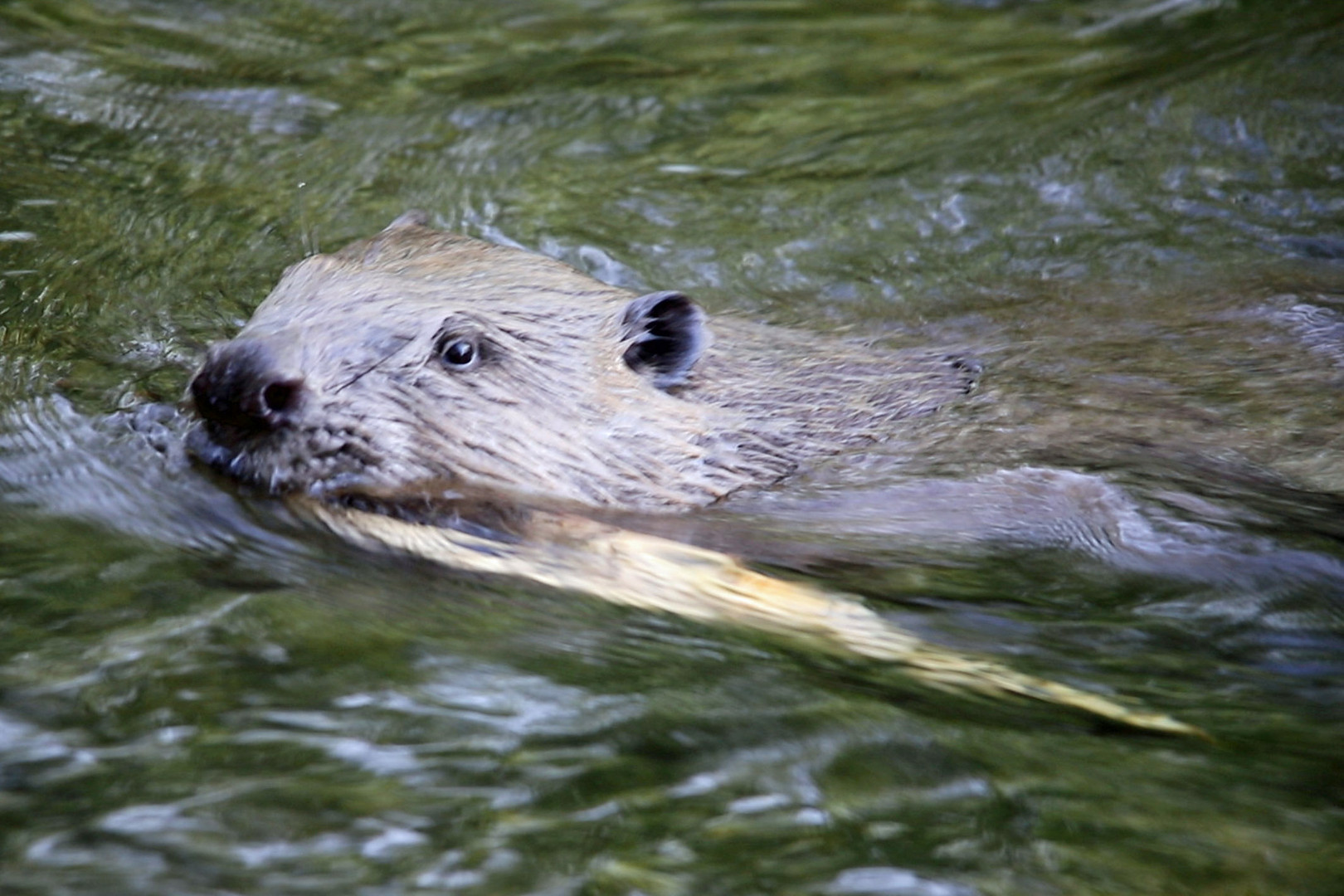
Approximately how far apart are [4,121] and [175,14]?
118 centimetres

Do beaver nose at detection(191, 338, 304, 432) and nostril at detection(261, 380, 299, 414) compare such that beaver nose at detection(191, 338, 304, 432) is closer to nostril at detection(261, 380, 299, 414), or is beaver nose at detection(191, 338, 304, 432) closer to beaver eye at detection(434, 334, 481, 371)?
nostril at detection(261, 380, 299, 414)

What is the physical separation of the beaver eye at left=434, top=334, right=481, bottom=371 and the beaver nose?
349 millimetres

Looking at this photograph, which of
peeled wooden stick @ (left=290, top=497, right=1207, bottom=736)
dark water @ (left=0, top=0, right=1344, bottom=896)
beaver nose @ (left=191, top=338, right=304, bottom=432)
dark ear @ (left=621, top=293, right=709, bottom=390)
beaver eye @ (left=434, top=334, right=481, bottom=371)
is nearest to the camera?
dark water @ (left=0, top=0, right=1344, bottom=896)

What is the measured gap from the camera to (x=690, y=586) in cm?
288

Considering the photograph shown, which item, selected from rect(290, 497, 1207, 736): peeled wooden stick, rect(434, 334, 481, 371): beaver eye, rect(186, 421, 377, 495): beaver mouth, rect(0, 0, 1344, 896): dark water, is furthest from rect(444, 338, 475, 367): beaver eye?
rect(0, 0, 1344, 896): dark water

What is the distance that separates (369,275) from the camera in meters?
3.46

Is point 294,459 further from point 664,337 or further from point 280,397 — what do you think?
point 664,337

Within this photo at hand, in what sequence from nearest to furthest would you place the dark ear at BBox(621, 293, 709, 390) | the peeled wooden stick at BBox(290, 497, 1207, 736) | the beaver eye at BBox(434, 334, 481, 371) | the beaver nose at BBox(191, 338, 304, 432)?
1. the peeled wooden stick at BBox(290, 497, 1207, 736)
2. the beaver nose at BBox(191, 338, 304, 432)
3. the beaver eye at BBox(434, 334, 481, 371)
4. the dark ear at BBox(621, 293, 709, 390)

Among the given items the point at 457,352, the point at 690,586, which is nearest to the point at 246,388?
the point at 457,352

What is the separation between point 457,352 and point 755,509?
2.36 ft

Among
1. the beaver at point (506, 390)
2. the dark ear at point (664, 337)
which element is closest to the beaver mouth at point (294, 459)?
the beaver at point (506, 390)

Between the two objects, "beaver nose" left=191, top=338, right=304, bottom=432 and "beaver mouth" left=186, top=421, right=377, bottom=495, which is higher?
"beaver nose" left=191, top=338, right=304, bottom=432

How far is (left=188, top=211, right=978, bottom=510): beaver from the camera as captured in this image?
3072 millimetres

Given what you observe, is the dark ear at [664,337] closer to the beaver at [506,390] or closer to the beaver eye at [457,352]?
the beaver at [506,390]
